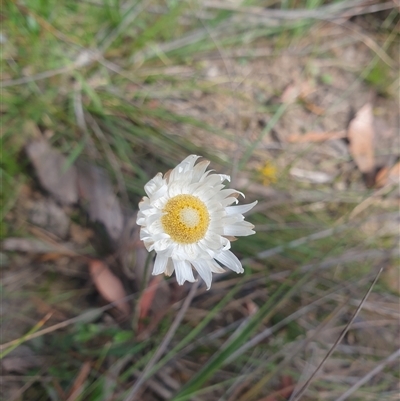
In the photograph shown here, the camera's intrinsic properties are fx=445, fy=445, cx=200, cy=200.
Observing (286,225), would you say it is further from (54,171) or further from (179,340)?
(54,171)

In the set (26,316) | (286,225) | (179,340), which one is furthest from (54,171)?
(286,225)

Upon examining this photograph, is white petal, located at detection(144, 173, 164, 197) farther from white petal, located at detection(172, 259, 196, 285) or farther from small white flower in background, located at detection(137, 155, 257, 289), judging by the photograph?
white petal, located at detection(172, 259, 196, 285)

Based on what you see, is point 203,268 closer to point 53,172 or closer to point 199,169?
point 199,169

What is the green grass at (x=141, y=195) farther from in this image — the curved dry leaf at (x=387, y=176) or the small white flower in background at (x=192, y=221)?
the small white flower in background at (x=192, y=221)

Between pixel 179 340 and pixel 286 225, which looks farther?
pixel 286 225

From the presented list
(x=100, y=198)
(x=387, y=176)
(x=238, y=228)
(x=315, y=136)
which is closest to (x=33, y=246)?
(x=100, y=198)

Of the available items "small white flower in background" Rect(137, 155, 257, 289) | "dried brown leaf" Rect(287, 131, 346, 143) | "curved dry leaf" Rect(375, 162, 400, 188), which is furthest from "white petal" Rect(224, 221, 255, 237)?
"curved dry leaf" Rect(375, 162, 400, 188)
